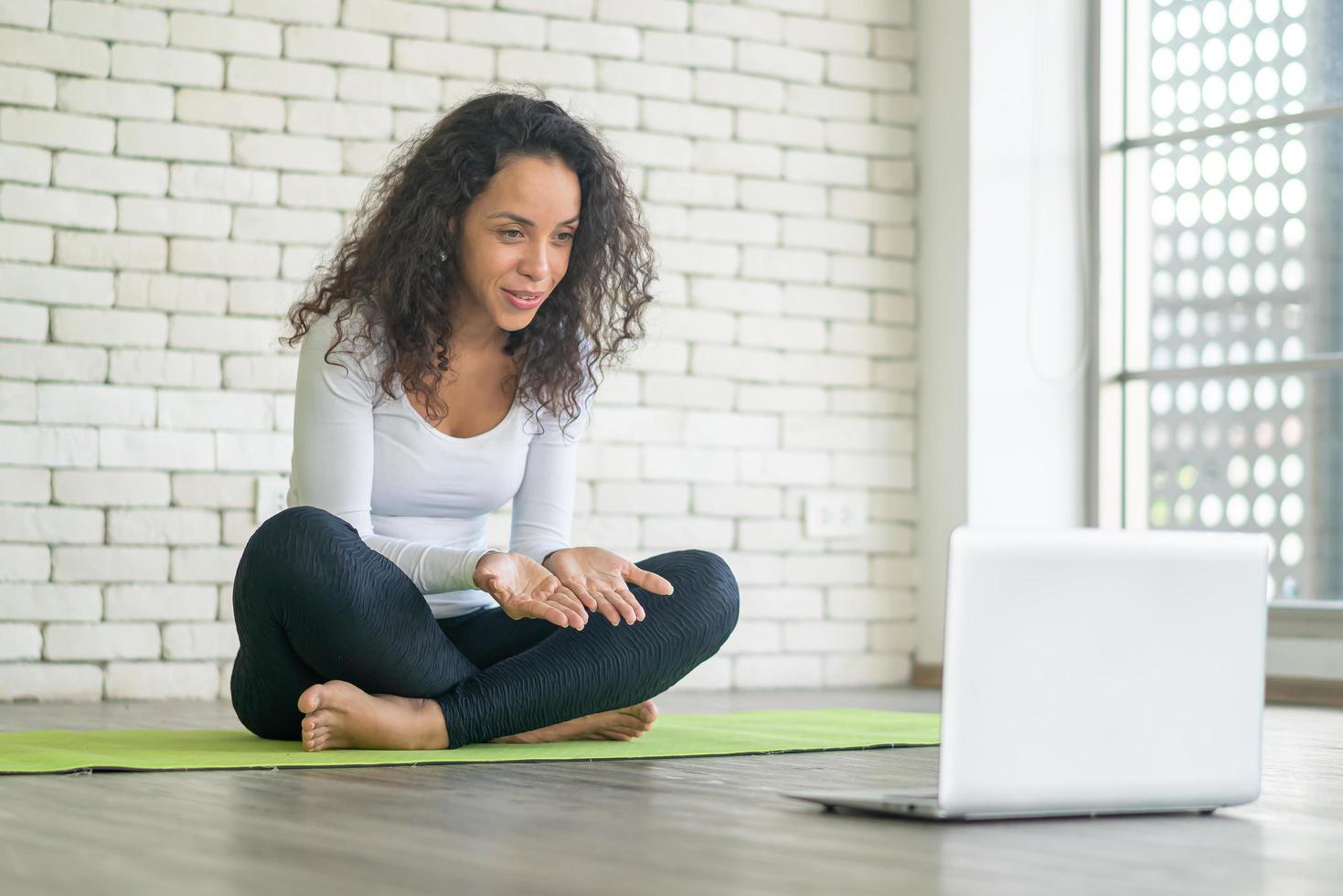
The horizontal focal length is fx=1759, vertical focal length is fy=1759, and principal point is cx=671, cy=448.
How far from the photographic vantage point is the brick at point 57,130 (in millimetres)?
3807

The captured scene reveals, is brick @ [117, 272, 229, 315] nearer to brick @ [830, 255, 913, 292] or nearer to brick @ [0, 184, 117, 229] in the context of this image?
brick @ [0, 184, 117, 229]

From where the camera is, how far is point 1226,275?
455 cm

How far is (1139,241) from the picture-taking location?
15.7ft

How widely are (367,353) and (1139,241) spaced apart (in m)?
2.93

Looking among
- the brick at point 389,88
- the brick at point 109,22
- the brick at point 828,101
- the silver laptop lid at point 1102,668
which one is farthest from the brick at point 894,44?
the silver laptop lid at point 1102,668

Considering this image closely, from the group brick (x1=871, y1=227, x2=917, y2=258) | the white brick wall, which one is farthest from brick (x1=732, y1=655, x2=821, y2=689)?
brick (x1=871, y1=227, x2=917, y2=258)

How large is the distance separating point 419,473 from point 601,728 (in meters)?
0.45

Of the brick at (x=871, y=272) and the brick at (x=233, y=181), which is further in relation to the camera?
the brick at (x=871, y=272)

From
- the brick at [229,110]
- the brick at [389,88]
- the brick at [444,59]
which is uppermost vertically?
the brick at [444,59]

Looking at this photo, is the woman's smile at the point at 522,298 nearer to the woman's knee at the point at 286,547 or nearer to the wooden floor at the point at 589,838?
the woman's knee at the point at 286,547

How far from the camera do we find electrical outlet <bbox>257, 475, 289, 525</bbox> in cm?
398

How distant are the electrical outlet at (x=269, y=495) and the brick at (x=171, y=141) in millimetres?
740

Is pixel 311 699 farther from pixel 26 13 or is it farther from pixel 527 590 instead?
pixel 26 13

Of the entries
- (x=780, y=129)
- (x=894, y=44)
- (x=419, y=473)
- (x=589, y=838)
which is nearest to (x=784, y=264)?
(x=780, y=129)
